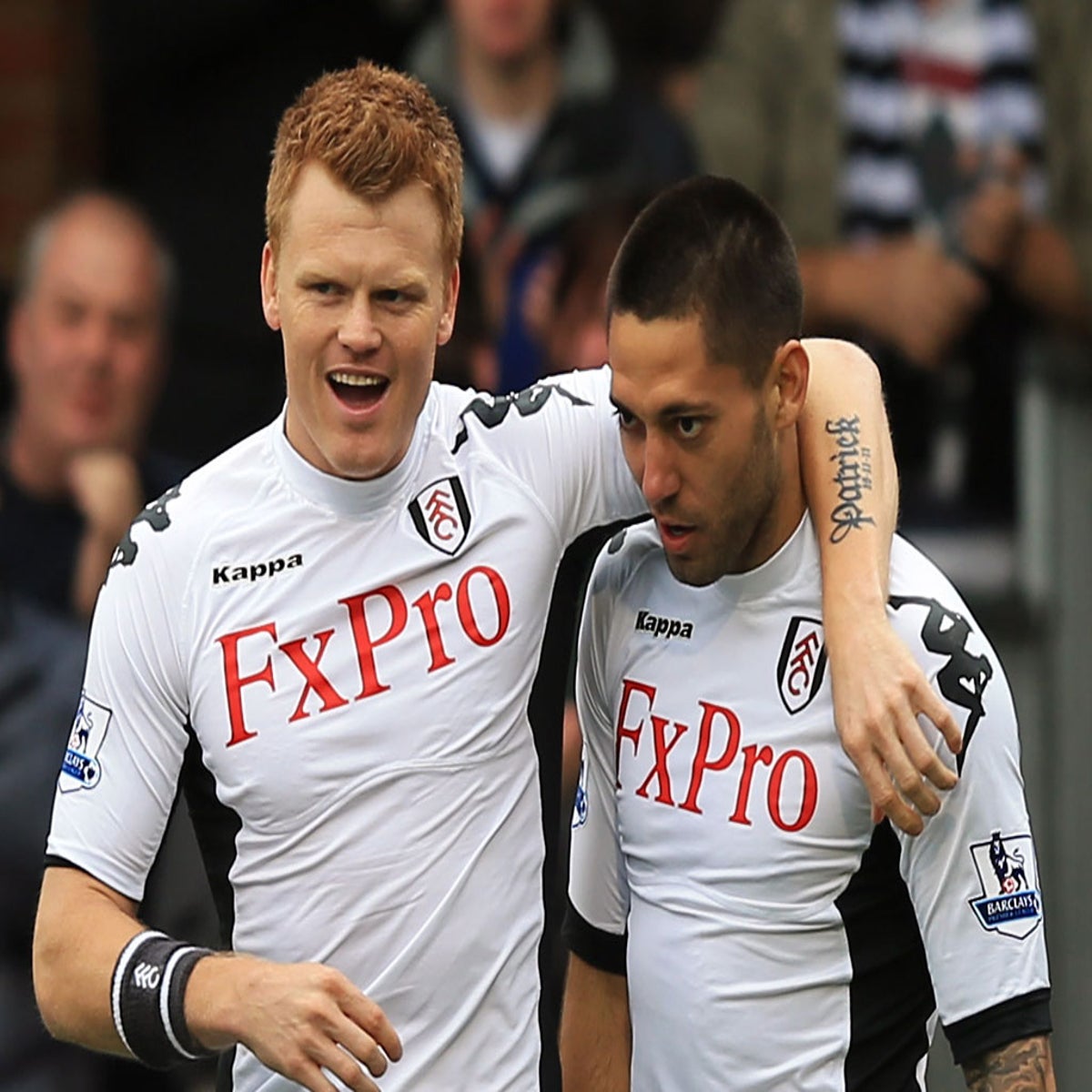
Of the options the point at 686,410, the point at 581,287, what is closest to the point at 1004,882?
the point at 686,410

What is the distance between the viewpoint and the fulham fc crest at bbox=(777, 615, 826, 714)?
11.6 feet

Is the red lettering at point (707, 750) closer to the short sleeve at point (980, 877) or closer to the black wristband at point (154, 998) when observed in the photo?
the short sleeve at point (980, 877)

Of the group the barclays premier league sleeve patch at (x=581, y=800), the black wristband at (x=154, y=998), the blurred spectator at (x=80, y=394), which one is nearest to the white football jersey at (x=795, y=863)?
the barclays premier league sleeve patch at (x=581, y=800)

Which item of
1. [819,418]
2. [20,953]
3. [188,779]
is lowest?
[20,953]

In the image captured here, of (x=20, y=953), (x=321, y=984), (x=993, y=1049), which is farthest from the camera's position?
(x=20, y=953)

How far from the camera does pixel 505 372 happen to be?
664cm

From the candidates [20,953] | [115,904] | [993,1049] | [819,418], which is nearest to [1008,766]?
[993,1049]

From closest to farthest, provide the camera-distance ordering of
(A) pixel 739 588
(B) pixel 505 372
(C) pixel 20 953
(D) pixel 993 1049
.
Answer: (D) pixel 993 1049, (A) pixel 739 588, (C) pixel 20 953, (B) pixel 505 372

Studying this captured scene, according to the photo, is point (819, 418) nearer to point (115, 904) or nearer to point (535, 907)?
point (535, 907)

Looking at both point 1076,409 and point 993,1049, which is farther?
point 1076,409

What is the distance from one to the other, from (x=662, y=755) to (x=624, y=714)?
0.11m

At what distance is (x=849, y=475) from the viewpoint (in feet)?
11.9

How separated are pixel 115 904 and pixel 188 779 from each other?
224mm

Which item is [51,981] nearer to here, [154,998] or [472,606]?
[154,998]
